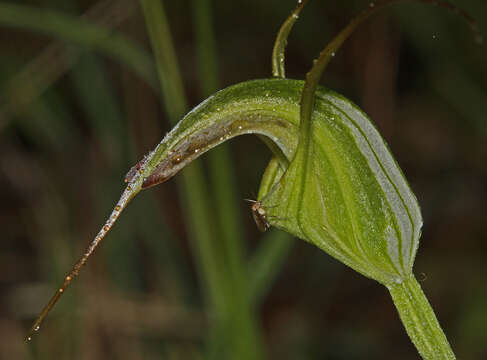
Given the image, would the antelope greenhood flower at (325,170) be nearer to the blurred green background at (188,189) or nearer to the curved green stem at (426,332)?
the curved green stem at (426,332)

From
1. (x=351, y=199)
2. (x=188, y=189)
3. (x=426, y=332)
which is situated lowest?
(x=426, y=332)

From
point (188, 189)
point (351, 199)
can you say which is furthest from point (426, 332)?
point (188, 189)

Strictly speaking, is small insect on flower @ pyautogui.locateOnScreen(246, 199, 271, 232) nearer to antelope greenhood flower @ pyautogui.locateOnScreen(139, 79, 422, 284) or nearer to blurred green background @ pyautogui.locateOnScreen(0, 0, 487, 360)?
antelope greenhood flower @ pyautogui.locateOnScreen(139, 79, 422, 284)

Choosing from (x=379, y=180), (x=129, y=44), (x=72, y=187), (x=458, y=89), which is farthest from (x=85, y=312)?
(x=379, y=180)

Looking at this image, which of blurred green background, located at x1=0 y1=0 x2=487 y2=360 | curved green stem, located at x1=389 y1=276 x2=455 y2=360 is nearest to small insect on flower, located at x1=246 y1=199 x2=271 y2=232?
curved green stem, located at x1=389 y1=276 x2=455 y2=360

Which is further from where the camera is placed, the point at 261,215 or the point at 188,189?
the point at 188,189

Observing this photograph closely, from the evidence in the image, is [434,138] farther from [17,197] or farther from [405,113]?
[17,197]

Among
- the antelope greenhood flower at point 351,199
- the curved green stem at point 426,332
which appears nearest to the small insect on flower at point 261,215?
the antelope greenhood flower at point 351,199

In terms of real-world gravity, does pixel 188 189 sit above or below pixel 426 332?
above

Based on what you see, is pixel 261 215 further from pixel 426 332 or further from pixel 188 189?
pixel 188 189
